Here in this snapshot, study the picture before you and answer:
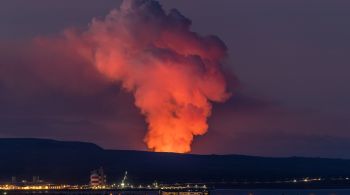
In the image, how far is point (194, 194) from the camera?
19662cm

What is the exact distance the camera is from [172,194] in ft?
653

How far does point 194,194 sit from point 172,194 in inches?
218
